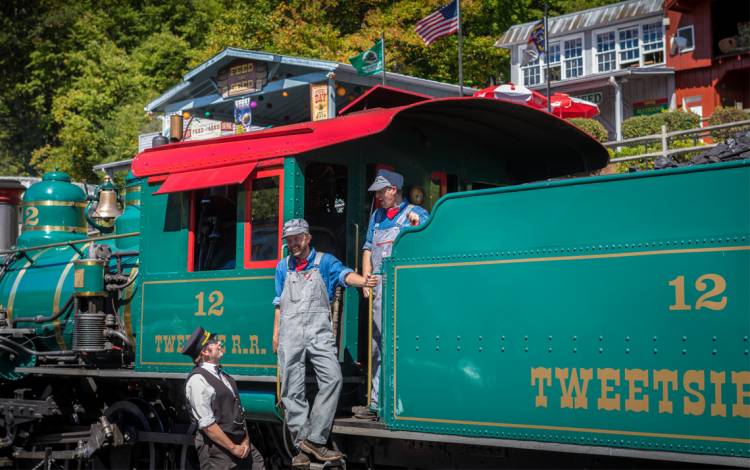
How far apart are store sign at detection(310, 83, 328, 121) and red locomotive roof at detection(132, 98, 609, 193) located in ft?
26.9

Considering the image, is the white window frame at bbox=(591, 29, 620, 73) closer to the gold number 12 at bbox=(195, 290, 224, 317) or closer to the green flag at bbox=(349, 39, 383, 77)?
the green flag at bbox=(349, 39, 383, 77)

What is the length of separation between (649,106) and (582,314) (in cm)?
2790

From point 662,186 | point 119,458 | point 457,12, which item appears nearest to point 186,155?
point 119,458

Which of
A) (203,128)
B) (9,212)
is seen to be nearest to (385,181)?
(9,212)

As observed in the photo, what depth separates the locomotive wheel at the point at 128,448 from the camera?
8.14 m

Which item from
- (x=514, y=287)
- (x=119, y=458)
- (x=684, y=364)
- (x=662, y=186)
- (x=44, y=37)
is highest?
(x=44, y=37)

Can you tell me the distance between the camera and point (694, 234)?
460cm

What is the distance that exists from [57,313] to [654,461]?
6476 millimetres

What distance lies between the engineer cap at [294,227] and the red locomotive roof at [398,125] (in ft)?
1.85

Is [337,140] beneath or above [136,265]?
above

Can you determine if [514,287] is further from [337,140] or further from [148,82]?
[148,82]

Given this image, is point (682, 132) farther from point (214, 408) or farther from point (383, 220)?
point (214, 408)

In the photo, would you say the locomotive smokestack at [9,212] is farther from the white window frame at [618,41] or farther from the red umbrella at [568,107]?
the white window frame at [618,41]

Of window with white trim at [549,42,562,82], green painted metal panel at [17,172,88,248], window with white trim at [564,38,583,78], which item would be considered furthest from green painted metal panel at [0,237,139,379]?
window with white trim at [549,42,562,82]
